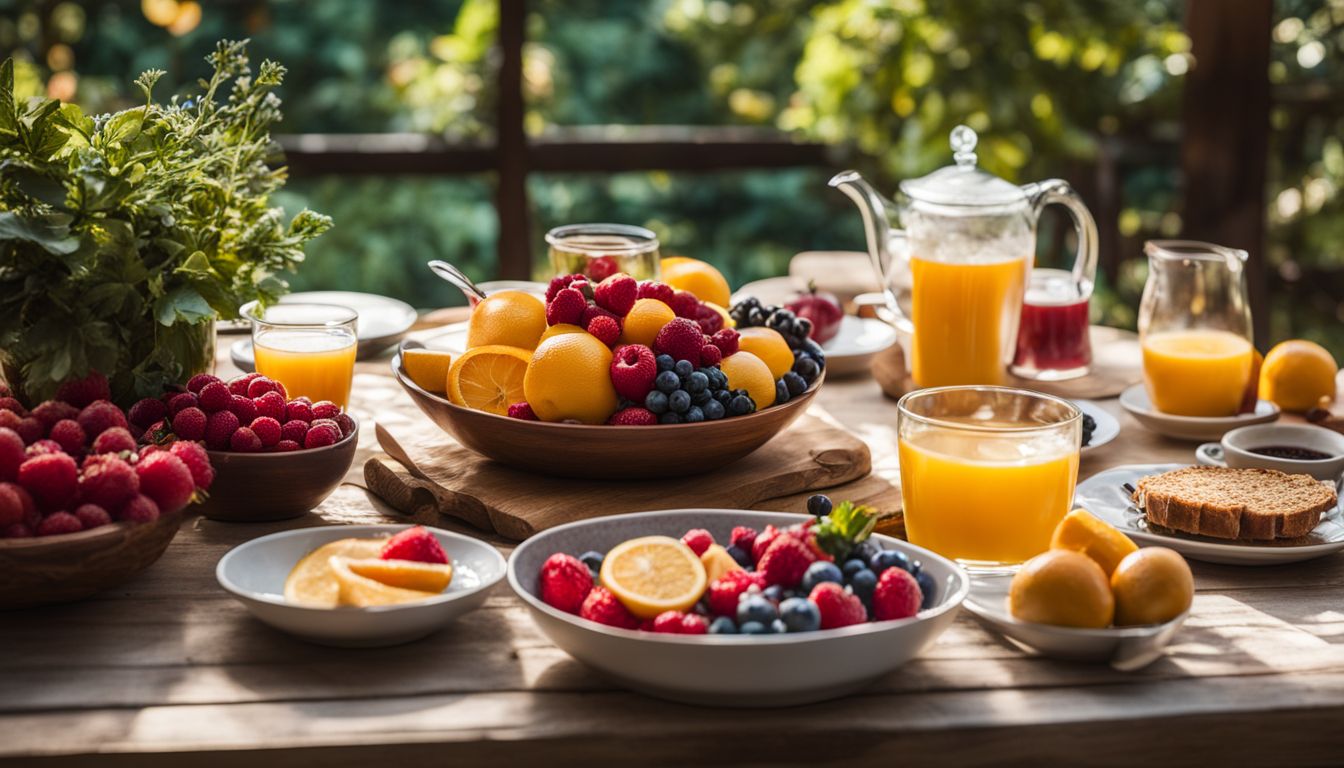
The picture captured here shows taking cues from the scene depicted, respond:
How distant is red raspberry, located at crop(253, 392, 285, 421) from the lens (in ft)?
5.03

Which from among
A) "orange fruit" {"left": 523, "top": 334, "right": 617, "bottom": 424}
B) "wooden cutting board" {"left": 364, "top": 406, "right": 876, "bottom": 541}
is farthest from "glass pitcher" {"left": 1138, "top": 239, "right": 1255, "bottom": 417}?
"orange fruit" {"left": 523, "top": 334, "right": 617, "bottom": 424}

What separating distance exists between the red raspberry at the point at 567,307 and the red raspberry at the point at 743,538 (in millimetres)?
447

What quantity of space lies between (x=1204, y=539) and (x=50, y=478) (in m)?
1.17

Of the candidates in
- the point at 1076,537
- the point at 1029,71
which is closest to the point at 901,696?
the point at 1076,537

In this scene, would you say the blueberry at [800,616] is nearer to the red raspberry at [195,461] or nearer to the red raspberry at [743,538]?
the red raspberry at [743,538]

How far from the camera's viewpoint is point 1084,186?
15.4 ft

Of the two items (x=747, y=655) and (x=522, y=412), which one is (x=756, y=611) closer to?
(x=747, y=655)

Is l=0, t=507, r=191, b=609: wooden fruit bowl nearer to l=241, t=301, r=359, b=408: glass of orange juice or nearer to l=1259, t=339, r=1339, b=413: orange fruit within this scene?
l=241, t=301, r=359, b=408: glass of orange juice

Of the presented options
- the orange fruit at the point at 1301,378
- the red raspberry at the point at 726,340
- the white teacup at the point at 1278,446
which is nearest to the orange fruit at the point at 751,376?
the red raspberry at the point at 726,340

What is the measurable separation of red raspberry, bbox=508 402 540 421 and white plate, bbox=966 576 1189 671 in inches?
22.3

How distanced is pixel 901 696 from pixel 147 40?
4.71 meters

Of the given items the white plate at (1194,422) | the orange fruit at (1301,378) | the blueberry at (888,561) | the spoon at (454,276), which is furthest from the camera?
the orange fruit at (1301,378)

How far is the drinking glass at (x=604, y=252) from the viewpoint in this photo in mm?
1970

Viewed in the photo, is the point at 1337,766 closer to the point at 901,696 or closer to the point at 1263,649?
the point at 1263,649
